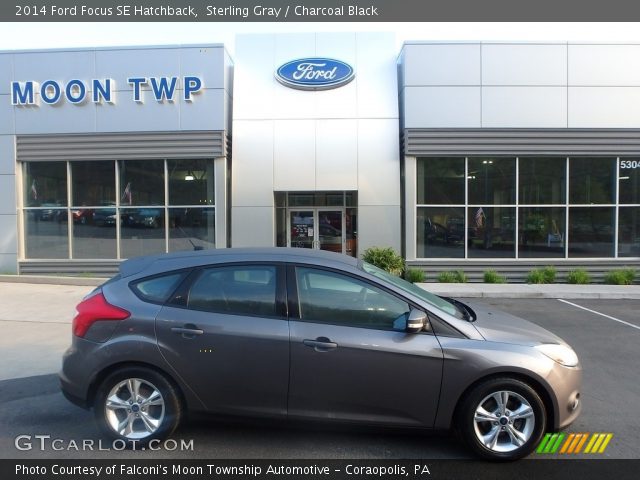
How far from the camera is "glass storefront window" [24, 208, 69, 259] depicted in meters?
14.7

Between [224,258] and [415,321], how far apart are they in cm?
161

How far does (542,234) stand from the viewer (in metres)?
14.4

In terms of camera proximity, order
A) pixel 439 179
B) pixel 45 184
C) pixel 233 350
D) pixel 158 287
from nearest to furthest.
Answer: pixel 233 350 → pixel 158 287 → pixel 439 179 → pixel 45 184

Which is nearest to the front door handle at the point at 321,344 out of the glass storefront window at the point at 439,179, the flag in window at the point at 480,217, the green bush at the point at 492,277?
the glass storefront window at the point at 439,179

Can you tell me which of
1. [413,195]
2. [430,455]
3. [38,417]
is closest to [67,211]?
[413,195]

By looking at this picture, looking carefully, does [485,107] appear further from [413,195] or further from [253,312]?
[253,312]

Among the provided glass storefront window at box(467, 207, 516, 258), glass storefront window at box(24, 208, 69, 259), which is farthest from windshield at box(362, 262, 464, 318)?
glass storefront window at box(24, 208, 69, 259)

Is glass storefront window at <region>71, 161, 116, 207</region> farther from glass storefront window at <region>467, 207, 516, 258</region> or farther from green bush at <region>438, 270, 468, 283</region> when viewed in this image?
glass storefront window at <region>467, 207, 516, 258</region>

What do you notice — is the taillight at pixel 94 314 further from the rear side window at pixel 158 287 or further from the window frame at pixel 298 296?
the window frame at pixel 298 296

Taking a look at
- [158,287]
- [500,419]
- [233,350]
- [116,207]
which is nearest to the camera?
[500,419]

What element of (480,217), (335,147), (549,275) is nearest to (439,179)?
(480,217)

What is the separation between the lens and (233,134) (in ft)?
46.3

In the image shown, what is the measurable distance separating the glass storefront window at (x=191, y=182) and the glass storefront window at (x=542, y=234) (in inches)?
349

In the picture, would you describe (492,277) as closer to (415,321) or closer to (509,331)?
(509,331)
